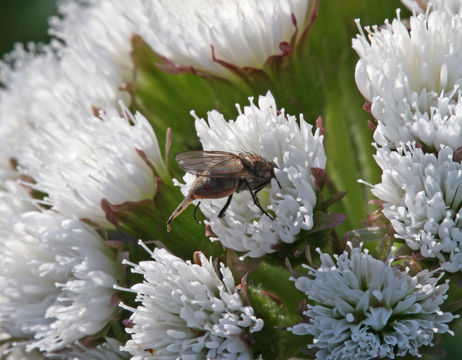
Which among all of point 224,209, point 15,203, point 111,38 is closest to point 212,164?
point 224,209

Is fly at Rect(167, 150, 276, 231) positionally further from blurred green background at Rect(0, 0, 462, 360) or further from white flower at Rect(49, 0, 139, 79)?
white flower at Rect(49, 0, 139, 79)

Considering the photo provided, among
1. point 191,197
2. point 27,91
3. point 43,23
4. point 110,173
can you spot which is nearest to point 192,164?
point 191,197

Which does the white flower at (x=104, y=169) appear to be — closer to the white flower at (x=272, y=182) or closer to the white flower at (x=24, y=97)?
the white flower at (x=272, y=182)

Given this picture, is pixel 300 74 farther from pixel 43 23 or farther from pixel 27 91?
pixel 43 23

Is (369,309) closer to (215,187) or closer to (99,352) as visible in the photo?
(215,187)

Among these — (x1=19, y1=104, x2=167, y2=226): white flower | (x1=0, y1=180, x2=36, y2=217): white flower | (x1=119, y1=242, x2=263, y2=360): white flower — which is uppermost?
(x1=0, y1=180, x2=36, y2=217): white flower

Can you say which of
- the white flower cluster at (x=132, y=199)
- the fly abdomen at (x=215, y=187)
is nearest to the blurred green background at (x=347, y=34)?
the white flower cluster at (x=132, y=199)

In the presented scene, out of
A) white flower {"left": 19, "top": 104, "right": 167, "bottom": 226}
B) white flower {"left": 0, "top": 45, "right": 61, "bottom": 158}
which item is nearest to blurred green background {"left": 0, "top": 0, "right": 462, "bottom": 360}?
white flower {"left": 19, "top": 104, "right": 167, "bottom": 226}
